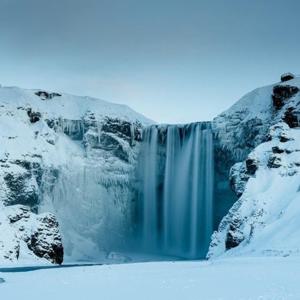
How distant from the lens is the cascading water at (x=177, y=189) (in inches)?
→ 2697

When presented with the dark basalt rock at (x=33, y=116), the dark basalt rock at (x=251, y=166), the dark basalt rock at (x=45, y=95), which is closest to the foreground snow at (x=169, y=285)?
the dark basalt rock at (x=251, y=166)

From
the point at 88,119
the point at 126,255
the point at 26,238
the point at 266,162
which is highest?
the point at 88,119

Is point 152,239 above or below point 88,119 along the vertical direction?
below

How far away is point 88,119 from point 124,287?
55992 millimetres

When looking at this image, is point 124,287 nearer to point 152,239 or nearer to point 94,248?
point 94,248

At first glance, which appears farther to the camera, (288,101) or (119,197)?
(119,197)

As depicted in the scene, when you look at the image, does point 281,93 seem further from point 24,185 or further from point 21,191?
point 21,191

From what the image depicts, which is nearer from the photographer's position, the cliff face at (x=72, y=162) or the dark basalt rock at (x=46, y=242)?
the dark basalt rock at (x=46, y=242)

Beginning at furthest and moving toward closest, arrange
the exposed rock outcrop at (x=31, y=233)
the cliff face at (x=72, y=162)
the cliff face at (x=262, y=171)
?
the cliff face at (x=72, y=162) < the exposed rock outcrop at (x=31, y=233) < the cliff face at (x=262, y=171)

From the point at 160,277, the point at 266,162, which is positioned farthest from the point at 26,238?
the point at 160,277

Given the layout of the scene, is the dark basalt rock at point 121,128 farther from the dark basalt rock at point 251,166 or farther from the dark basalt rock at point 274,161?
the dark basalt rock at point 274,161

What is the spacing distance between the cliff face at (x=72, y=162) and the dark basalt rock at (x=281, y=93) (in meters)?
19.9

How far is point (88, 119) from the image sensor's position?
74312mm

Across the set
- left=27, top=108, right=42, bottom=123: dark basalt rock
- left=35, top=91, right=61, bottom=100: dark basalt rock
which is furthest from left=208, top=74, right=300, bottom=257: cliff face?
left=35, top=91, right=61, bottom=100: dark basalt rock
